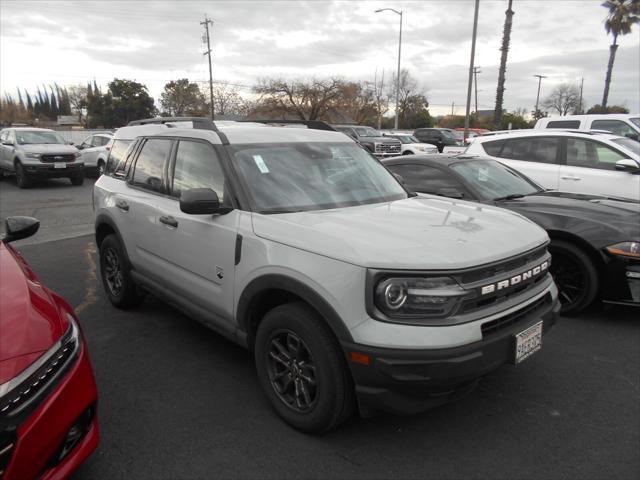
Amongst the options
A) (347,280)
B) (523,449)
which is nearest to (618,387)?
(523,449)

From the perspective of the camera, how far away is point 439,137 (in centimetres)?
3039

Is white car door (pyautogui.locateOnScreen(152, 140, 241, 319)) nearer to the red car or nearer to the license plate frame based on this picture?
the red car

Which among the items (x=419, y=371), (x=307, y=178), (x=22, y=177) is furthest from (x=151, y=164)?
(x=22, y=177)

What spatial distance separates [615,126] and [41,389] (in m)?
12.3

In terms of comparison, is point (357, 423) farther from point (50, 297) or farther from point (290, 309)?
point (50, 297)

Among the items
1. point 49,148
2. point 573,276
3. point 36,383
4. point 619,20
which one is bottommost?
point 573,276

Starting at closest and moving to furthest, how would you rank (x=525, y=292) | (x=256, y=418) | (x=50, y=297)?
(x=50, y=297)
(x=525, y=292)
(x=256, y=418)

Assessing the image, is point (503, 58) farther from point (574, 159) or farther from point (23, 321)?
point (23, 321)

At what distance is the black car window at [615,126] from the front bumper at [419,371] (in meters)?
10.5

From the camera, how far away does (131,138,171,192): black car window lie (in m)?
4.00

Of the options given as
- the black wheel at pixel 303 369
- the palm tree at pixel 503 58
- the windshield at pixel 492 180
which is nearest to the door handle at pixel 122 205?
the black wheel at pixel 303 369

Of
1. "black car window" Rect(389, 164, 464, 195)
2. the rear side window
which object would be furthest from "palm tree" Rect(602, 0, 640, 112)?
"black car window" Rect(389, 164, 464, 195)

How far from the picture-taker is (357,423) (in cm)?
293

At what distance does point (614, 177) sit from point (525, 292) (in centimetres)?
497
